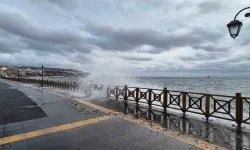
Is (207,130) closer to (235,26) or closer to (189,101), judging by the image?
(189,101)

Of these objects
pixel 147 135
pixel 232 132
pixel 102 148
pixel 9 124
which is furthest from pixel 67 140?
pixel 232 132

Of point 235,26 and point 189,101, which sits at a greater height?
point 235,26

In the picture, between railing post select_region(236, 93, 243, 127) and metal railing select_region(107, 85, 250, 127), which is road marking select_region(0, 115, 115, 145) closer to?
metal railing select_region(107, 85, 250, 127)

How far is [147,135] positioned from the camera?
5590 millimetres

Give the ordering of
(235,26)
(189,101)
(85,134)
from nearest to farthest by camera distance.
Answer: (85,134), (235,26), (189,101)

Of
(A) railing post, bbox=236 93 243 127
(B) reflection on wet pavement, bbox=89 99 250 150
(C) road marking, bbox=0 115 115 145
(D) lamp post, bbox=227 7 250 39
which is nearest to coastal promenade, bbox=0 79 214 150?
(C) road marking, bbox=0 115 115 145

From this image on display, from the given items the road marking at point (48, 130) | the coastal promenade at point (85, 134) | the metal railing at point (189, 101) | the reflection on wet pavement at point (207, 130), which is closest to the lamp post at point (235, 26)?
the metal railing at point (189, 101)

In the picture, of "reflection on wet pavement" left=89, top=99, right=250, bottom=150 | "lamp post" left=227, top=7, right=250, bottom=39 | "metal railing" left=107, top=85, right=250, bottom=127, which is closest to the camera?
"reflection on wet pavement" left=89, top=99, right=250, bottom=150

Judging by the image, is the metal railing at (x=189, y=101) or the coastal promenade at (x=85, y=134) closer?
the coastal promenade at (x=85, y=134)

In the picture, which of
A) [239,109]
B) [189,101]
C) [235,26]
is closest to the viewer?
[235,26]

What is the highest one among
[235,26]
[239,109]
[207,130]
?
[235,26]

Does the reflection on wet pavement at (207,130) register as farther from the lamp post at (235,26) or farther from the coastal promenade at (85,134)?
the lamp post at (235,26)

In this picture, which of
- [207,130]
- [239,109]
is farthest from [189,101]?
[207,130]

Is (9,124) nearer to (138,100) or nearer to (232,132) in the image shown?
(138,100)
